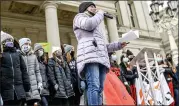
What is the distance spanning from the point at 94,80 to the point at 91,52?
46 cm

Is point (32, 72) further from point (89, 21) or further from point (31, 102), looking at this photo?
point (89, 21)

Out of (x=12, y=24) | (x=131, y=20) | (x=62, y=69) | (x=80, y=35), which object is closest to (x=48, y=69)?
(x=62, y=69)

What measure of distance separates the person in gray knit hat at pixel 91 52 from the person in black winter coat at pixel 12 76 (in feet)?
4.89

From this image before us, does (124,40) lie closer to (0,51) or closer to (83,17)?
(83,17)

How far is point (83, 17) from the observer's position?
5.09 metres

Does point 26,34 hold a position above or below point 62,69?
above

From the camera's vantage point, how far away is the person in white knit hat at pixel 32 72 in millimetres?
6691

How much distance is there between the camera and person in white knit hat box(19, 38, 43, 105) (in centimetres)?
669

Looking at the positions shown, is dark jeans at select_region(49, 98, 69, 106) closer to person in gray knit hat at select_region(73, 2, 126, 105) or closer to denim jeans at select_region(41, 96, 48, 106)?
denim jeans at select_region(41, 96, 48, 106)

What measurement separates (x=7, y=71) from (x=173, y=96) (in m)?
5.32

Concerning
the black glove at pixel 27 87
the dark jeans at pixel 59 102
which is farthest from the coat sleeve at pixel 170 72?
the black glove at pixel 27 87

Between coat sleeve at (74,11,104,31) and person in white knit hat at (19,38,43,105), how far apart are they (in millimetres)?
2183

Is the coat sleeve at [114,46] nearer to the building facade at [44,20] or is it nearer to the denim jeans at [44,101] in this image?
the denim jeans at [44,101]

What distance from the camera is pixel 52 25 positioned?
52.4 ft
